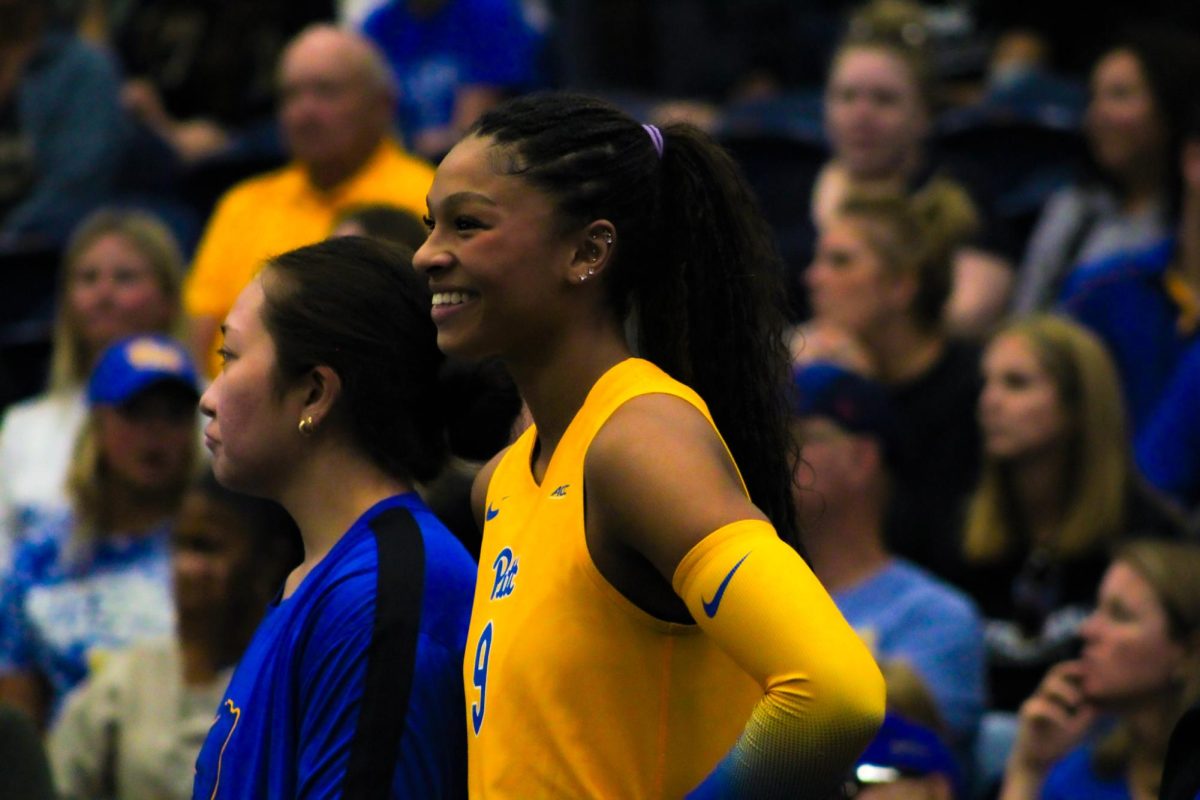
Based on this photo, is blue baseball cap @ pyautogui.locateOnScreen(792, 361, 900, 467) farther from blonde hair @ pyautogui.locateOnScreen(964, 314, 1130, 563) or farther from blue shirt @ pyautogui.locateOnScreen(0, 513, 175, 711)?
blue shirt @ pyautogui.locateOnScreen(0, 513, 175, 711)

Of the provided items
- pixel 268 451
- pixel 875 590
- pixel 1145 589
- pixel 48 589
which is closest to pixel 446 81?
pixel 48 589

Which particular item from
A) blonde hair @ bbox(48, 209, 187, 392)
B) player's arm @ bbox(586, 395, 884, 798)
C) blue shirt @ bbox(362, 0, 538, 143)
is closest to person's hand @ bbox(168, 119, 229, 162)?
blue shirt @ bbox(362, 0, 538, 143)

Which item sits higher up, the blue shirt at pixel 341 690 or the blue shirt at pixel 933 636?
the blue shirt at pixel 341 690

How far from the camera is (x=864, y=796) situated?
11.8ft

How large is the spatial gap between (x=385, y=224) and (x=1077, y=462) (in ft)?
7.08

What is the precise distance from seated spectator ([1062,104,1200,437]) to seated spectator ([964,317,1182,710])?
55cm

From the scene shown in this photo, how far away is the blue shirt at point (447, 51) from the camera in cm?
783

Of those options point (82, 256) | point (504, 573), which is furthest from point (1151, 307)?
point (504, 573)

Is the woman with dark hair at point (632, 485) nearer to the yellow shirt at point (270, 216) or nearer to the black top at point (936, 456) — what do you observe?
the black top at point (936, 456)

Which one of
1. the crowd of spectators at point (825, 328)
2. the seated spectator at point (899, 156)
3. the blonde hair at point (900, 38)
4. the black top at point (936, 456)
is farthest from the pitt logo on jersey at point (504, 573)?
the blonde hair at point (900, 38)

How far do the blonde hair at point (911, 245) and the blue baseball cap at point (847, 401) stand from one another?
0.83m

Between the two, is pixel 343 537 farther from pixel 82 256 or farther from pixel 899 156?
pixel 899 156

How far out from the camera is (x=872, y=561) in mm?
4820

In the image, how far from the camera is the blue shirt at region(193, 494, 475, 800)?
2.37 metres
